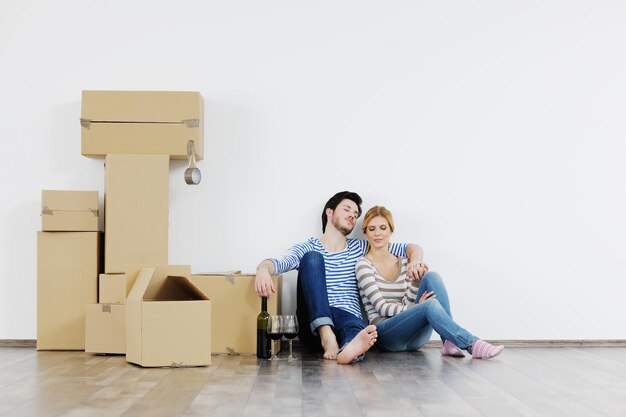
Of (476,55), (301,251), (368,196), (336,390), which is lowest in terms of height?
(336,390)

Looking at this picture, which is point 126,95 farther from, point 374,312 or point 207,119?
point 374,312

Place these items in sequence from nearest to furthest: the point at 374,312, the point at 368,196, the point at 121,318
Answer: the point at 121,318, the point at 374,312, the point at 368,196

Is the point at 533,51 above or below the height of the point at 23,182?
above

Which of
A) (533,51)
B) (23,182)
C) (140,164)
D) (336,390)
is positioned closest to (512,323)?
(533,51)

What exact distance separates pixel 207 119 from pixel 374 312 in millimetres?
1454

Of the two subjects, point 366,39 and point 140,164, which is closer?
point 140,164

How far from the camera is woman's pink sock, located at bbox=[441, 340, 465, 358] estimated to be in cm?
396

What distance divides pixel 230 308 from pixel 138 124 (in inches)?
44.1

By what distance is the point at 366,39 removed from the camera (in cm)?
470

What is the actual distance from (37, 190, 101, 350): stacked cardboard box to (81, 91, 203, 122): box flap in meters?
0.43

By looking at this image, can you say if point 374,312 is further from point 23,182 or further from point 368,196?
point 23,182

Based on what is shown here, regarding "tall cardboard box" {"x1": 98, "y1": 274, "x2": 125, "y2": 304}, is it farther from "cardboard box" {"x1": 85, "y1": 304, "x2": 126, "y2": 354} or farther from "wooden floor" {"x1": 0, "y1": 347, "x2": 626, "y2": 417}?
"wooden floor" {"x1": 0, "y1": 347, "x2": 626, "y2": 417}

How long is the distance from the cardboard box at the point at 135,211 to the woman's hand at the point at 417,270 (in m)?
1.30

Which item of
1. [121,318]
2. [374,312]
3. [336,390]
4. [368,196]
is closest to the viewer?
[336,390]
